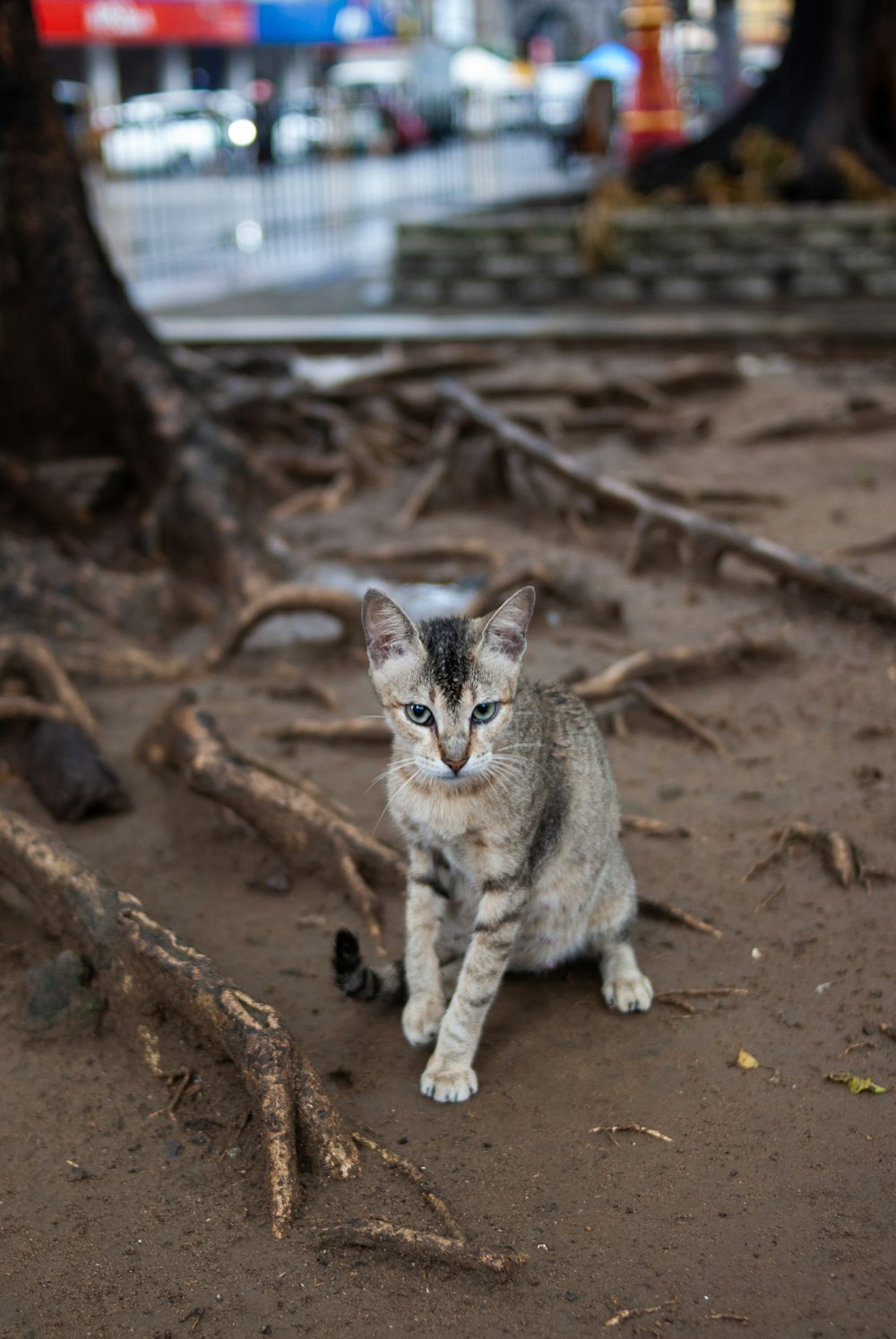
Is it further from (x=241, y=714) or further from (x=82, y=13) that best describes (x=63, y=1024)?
(x=82, y=13)

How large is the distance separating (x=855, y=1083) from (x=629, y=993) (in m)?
0.65

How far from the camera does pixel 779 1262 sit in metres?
2.79

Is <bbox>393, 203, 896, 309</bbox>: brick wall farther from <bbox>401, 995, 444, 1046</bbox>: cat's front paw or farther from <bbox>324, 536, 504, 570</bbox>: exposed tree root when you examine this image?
<bbox>401, 995, 444, 1046</bbox>: cat's front paw

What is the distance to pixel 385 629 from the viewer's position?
10.9 feet

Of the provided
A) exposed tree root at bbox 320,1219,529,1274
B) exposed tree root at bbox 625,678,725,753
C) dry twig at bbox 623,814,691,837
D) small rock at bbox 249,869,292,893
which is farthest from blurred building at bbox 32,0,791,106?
exposed tree root at bbox 320,1219,529,1274

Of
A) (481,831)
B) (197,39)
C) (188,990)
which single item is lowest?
(188,990)

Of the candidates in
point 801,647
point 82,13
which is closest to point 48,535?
point 801,647

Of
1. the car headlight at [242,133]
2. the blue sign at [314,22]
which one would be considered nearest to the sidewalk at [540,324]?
the car headlight at [242,133]

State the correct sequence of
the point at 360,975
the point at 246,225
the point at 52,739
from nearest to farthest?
the point at 360,975
the point at 52,739
the point at 246,225

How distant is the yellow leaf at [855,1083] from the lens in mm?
3301

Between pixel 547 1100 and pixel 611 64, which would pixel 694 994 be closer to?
pixel 547 1100

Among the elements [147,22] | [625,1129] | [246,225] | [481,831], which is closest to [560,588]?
[481,831]

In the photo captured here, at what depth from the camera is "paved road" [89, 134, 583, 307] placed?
16.3 meters

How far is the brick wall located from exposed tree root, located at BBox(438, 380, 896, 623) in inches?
241
